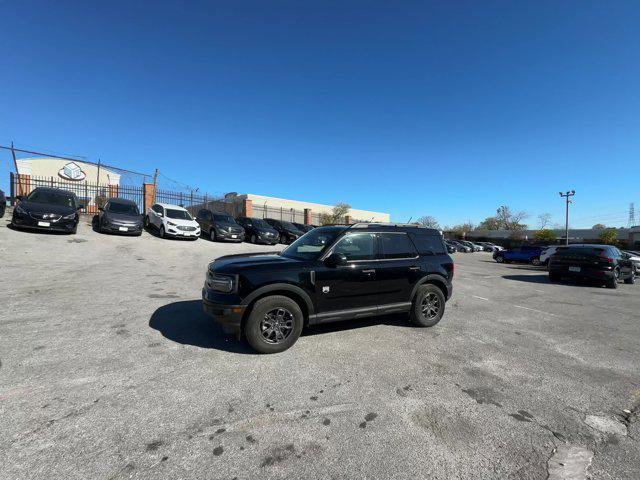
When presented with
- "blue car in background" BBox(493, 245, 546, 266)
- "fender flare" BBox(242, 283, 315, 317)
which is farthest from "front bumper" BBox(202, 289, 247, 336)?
"blue car in background" BBox(493, 245, 546, 266)

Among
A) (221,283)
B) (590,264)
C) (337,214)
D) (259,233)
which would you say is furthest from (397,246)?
(337,214)

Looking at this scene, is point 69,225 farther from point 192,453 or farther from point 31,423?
point 192,453

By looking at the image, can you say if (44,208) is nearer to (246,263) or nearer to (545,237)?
(246,263)

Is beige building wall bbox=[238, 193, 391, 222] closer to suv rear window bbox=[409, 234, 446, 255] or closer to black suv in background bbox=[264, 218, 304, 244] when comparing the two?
black suv in background bbox=[264, 218, 304, 244]

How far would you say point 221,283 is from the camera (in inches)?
159

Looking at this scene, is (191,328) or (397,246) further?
(397,246)

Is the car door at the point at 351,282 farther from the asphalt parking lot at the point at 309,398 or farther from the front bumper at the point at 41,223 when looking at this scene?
the front bumper at the point at 41,223

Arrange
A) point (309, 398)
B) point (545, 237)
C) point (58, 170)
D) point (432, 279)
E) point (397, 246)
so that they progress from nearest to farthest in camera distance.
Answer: point (309, 398)
point (397, 246)
point (432, 279)
point (58, 170)
point (545, 237)

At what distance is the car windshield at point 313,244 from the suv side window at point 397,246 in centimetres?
76

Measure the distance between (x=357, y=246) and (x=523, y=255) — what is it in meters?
27.7

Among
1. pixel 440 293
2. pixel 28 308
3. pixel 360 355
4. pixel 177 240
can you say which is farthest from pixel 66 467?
pixel 177 240

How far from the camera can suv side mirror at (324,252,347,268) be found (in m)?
4.32

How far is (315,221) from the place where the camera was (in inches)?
1698

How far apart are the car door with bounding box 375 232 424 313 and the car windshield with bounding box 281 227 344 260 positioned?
787 millimetres
